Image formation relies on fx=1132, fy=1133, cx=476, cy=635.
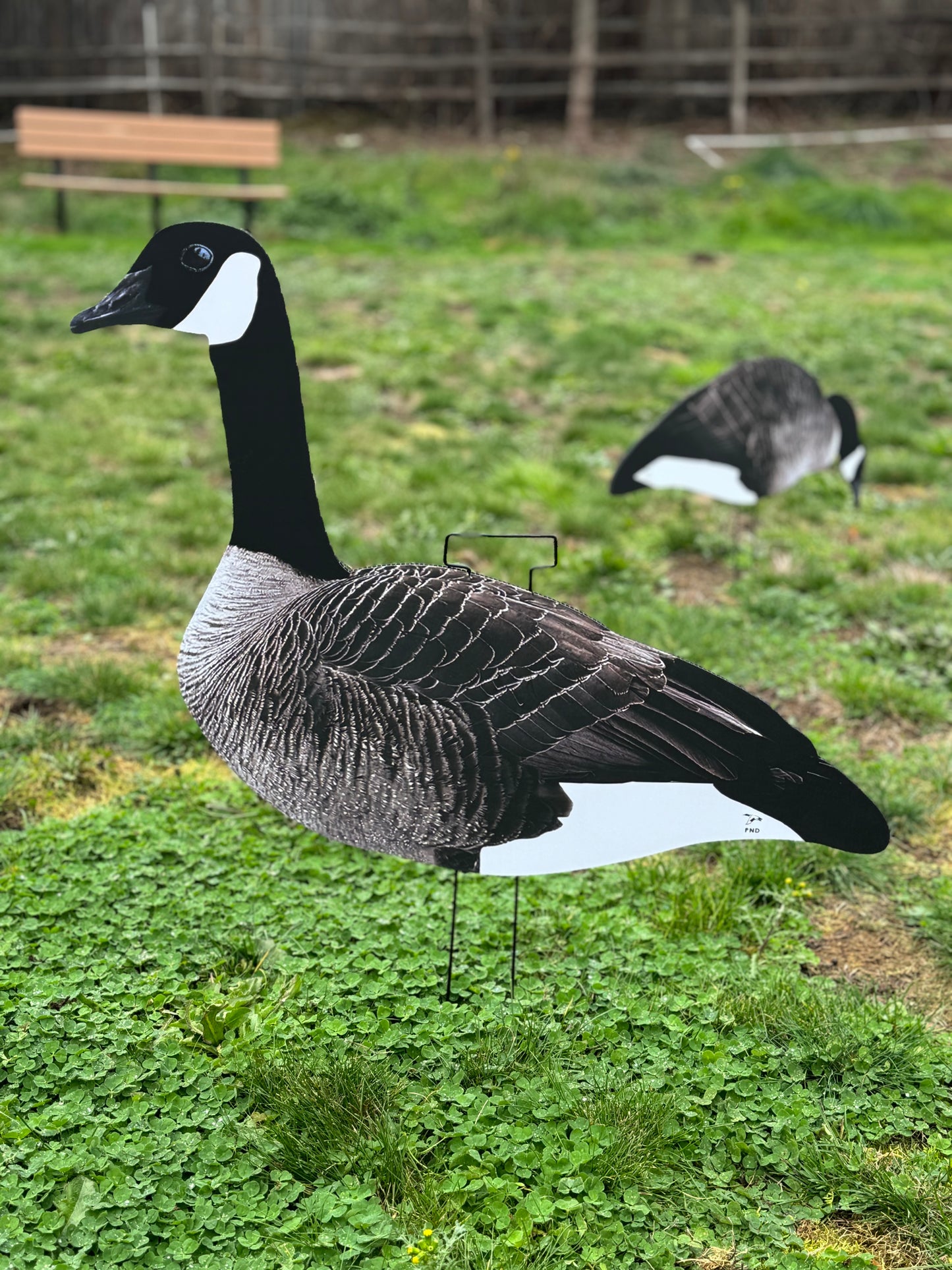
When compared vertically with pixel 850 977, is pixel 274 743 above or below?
above

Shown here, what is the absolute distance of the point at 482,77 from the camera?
15.2m

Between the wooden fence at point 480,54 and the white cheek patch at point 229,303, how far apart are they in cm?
1342

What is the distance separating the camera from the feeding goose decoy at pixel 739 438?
492 cm

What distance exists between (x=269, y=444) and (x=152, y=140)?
1003 centimetres

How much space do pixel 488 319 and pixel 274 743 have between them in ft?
24.0

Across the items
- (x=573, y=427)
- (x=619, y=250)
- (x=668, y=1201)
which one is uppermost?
(x=619, y=250)

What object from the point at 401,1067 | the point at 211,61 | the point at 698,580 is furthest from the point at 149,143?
the point at 401,1067

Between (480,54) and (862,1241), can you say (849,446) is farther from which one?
(480,54)

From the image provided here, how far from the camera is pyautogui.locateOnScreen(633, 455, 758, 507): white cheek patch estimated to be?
4934 millimetres

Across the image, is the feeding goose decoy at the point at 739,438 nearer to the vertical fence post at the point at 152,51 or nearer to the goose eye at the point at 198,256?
the goose eye at the point at 198,256

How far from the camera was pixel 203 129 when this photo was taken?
36.8 ft

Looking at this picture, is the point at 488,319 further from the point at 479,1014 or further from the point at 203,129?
the point at 479,1014

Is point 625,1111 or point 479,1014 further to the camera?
point 479,1014

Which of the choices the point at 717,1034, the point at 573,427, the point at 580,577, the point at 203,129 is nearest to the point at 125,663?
the point at 580,577
